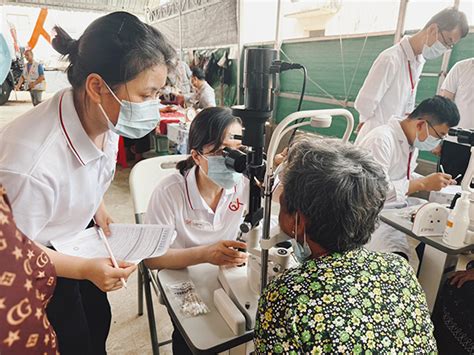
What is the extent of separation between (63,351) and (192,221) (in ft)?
1.97

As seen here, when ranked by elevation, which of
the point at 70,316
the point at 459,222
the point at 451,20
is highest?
the point at 451,20

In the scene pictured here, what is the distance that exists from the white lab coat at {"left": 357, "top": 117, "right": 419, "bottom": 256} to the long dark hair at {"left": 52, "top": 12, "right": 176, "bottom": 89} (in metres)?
1.27

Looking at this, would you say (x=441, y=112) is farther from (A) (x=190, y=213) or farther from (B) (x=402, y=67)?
(A) (x=190, y=213)

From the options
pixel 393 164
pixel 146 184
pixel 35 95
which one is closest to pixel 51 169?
pixel 146 184

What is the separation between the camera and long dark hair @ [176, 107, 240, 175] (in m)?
1.22

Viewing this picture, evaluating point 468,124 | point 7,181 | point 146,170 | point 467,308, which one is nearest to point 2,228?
point 7,181

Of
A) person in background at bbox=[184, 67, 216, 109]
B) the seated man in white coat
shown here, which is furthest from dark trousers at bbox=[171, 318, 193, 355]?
person in background at bbox=[184, 67, 216, 109]

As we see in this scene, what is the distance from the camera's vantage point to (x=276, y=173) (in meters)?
0.81

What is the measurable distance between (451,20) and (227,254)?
216 centimetres

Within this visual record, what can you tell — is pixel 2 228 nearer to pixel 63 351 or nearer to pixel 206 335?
pixel 206 335

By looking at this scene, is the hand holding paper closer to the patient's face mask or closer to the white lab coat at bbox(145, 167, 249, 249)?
the white lab coat at bbox(145, 167, 249, 249)

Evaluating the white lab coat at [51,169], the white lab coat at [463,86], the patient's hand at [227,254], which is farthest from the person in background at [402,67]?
the white lab coat at [51,169]

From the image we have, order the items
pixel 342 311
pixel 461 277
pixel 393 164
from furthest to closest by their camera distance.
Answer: pixel 393 164
pixel 461 277
pixel 342 311

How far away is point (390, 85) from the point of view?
2359 millimetres
